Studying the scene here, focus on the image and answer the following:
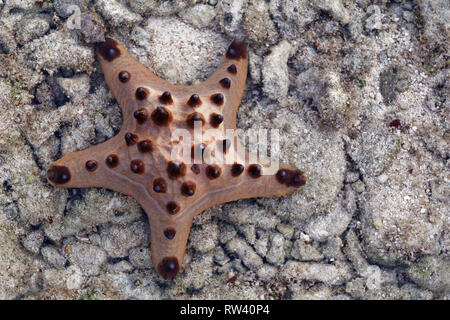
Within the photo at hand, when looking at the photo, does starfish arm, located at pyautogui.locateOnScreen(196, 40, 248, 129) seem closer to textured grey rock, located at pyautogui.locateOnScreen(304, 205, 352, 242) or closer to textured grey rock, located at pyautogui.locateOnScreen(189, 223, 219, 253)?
textured grey rock, located at pyautogui.locateOnScreen(189, 223, 219, 253)

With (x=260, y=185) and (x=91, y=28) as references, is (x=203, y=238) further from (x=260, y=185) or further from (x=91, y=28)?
(x=91, y=28)

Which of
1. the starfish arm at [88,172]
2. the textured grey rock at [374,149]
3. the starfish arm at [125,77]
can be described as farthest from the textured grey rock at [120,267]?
the textured grey rock at [374,149]

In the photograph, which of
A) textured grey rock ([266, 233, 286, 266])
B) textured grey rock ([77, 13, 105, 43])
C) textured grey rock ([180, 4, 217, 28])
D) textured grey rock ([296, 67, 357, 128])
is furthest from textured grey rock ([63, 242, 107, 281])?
textured grey rock ([296, 67, 357, 128])

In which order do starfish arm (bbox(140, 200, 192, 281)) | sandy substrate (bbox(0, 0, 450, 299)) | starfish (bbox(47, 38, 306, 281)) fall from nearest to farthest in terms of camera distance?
starfish (bbox(47, 38, 306, 281)), starfish arm (bbox(140, 200, 192, 281)), sandy substrate (bbox(0, 0, 450, 299))

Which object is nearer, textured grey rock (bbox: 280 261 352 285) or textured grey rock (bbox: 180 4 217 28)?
textured grey rock (bbox: 280 261 352 285)

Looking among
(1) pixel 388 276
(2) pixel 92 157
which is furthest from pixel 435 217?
(2) pixel 92 157

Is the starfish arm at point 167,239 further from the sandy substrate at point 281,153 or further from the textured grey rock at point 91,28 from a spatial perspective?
the textured grey rock at point 91,28

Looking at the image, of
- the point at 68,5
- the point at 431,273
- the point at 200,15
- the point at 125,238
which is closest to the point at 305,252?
the point at 431,273
